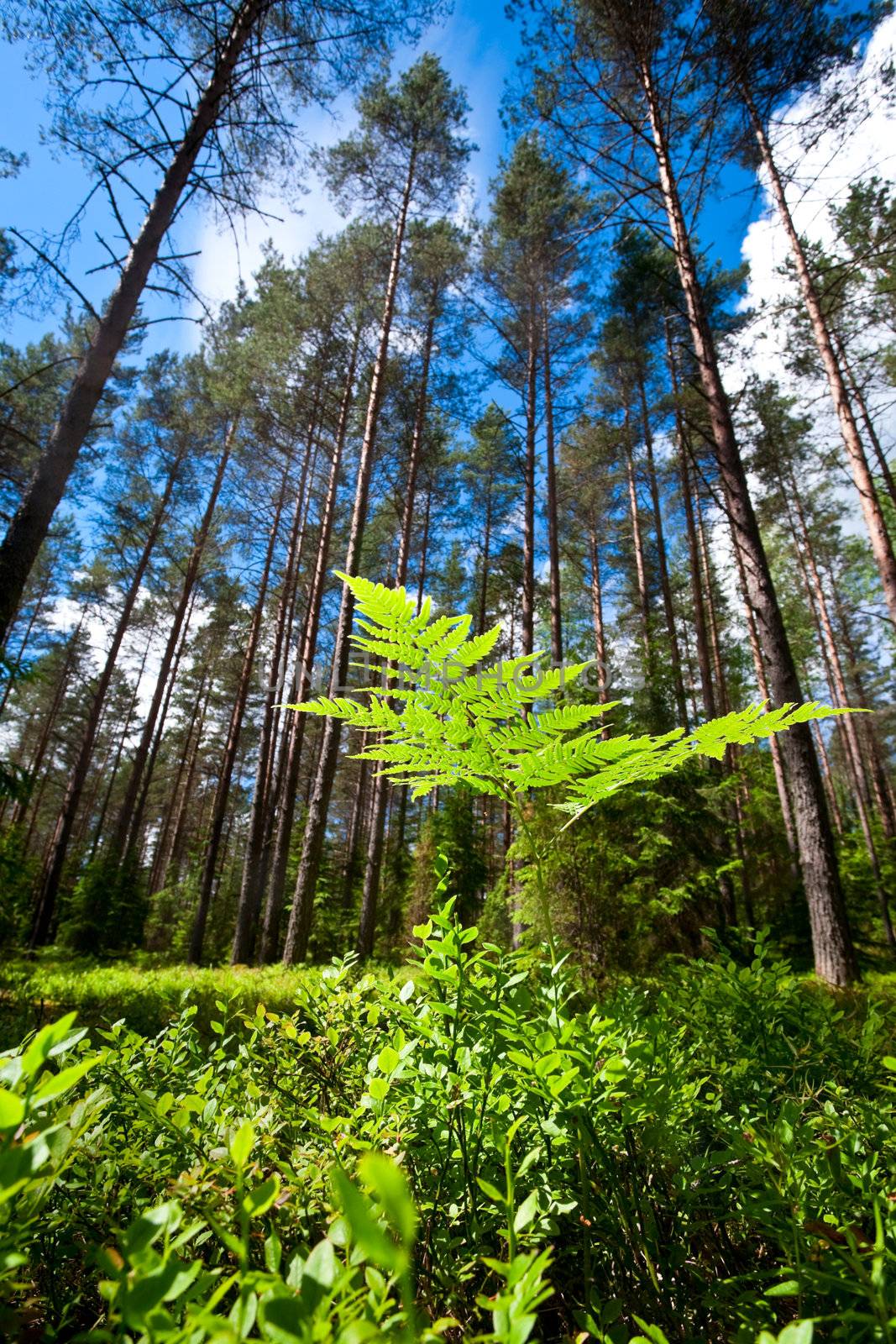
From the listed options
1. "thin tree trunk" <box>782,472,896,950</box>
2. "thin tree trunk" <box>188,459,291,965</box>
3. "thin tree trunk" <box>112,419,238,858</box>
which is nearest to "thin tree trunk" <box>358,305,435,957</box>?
"thin tree trunk" <box>188,459,291,965</box>

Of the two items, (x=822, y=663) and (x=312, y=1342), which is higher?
(x=822, y=663)

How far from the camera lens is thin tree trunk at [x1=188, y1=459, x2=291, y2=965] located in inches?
472

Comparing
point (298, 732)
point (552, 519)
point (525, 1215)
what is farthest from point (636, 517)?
point (525, 1215)

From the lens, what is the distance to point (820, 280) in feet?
39.1

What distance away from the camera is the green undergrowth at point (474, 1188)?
0.47m

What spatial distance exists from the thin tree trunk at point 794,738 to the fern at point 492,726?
14.1ft

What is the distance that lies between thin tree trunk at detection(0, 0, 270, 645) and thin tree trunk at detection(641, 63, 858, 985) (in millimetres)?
5471

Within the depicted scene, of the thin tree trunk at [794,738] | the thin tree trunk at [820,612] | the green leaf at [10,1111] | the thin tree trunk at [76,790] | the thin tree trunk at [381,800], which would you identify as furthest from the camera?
the thin tree trunk at [820,612]

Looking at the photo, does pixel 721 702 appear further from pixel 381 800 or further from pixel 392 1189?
pixel 392 1189

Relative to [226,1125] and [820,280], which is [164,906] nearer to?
[226,1125]

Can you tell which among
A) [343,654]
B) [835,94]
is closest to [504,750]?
[343,654]

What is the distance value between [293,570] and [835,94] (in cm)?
1230

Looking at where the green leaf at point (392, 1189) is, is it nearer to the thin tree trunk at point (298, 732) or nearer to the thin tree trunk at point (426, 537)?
the thin tree trunk at point (298, 732)

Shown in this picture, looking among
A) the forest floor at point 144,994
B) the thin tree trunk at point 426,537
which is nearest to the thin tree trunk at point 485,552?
the thin tree trunk at point 426,537
